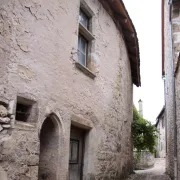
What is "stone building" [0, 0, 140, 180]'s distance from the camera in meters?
3.46

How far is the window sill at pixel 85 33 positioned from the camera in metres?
5.57

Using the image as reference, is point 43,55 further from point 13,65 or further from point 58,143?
point 58,143

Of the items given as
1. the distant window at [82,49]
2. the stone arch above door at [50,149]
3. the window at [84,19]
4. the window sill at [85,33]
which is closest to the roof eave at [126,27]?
the window at [84,19]

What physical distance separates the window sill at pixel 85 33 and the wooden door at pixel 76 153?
194 centimetres

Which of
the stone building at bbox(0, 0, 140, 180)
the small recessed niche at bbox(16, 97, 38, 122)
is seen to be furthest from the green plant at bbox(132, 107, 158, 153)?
the small recessed niche at bbox(16, 97, 38, 122)

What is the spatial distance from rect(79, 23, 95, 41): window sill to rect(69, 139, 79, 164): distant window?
217 centimetres

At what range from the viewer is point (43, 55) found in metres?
4.09

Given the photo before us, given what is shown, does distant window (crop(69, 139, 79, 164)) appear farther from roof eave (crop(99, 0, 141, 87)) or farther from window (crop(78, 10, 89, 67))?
roof eave (crop(99, 0, 141, 87))

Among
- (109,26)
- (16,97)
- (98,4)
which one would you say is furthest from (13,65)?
(109,26)

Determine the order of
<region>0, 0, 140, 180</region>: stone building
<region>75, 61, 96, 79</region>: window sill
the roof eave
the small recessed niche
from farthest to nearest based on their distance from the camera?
the roof eave, <region>75, 61, 96, 79</region>: window sill, the small recessed niche, <region>0, 0, 140, 180</region>: stone building

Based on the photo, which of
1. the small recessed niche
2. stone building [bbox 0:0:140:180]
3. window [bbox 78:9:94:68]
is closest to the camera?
stone building [bbox 0:0:140:180]

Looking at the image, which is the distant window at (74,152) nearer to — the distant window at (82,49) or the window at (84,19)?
the distant window at (82,49)

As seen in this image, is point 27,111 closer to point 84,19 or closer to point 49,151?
point 49,151

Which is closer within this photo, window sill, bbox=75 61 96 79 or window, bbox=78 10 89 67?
window sill, bbox=75 61 96 79
